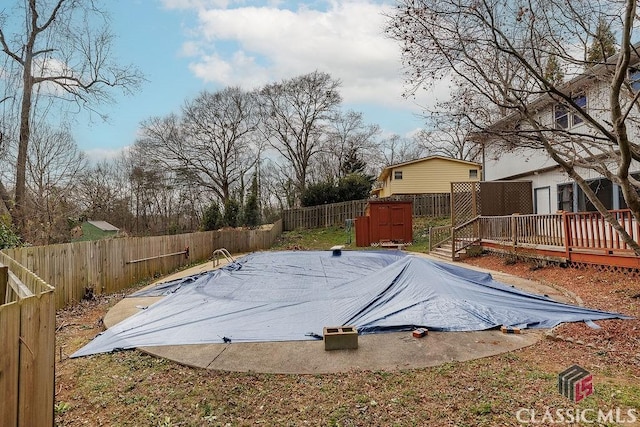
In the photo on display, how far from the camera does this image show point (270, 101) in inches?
1195

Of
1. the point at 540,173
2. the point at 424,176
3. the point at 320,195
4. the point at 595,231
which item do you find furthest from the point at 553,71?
the point at 320,195

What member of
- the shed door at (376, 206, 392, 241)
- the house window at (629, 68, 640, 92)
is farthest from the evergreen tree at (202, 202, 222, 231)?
the house window at (629, 68, 640, 92)

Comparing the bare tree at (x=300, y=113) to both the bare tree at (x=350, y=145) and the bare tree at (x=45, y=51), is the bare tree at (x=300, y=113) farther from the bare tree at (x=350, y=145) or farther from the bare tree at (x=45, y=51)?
the bare tree at (x=45, y=51)

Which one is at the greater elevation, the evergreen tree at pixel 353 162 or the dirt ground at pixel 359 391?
the evergreen tree at pixel 353 162

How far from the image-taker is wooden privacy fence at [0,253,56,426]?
200 cm

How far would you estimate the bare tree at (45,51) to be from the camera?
401 inches

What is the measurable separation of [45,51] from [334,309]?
11.3 m

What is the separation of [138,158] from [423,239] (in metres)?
22.2

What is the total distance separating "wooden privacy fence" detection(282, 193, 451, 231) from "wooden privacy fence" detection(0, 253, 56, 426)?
21.3 meters

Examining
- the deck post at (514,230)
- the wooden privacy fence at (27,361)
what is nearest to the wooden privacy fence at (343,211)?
the deck post at (514,230)

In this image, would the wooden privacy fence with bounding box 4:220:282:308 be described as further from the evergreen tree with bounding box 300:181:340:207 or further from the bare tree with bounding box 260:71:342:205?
the bare tree with bounding box 260:71:342:205

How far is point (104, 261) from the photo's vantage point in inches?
346

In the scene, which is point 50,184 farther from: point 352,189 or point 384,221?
point 352,189

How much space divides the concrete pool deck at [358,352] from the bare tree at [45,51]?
8.87 meters
